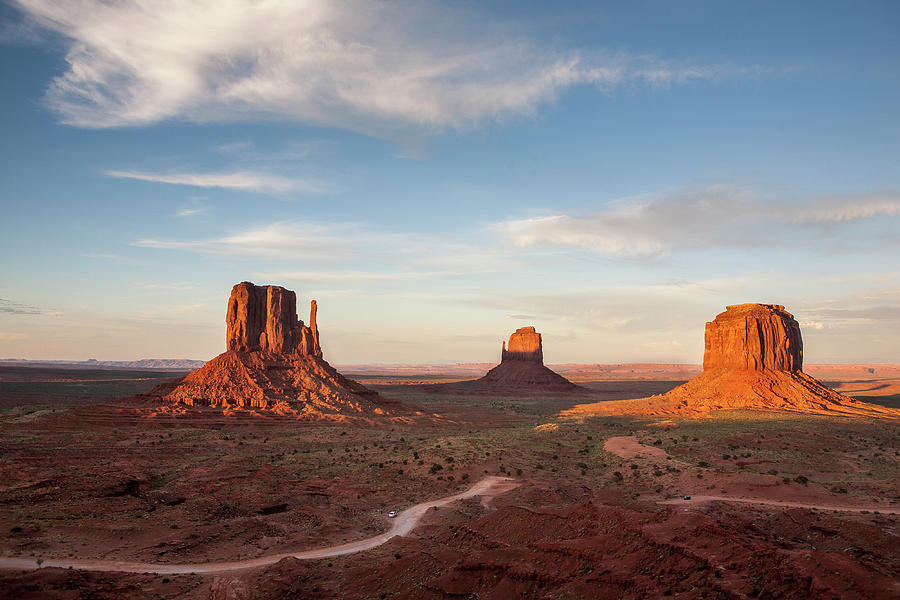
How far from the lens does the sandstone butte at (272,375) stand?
67.0m

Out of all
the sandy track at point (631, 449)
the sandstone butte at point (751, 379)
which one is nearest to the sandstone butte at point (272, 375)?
the sandy track at point (631, 449)

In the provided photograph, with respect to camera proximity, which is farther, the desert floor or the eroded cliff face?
the eroded cliff face

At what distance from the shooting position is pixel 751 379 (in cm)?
8394

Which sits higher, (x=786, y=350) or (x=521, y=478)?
(x=786, y=350)

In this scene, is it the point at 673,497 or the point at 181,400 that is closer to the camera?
the point at 673,497

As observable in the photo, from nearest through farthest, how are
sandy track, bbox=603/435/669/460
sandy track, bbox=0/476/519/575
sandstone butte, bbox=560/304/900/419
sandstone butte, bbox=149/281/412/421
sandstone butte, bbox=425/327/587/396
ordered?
1. sandy track, bbox=0/476/519/575
2. sandy track, bbox=603/435/669/460
3. sandstone butte, bbox=149/281/412/421
4. sandstone butte, bbox=560/304/900/419
5. sandstone butte, bbox=425/327/587/396

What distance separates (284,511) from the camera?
30.1 metres

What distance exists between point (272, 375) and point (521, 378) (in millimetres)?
85048

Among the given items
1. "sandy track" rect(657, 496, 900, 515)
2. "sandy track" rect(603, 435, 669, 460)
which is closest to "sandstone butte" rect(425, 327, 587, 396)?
"sandy track" rect(603, 435, 669, 460)

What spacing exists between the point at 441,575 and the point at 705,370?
299ft

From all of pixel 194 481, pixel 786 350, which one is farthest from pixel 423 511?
pixel 786 350

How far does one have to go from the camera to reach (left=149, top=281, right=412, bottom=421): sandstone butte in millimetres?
67000

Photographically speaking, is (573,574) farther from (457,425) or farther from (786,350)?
(786,350)

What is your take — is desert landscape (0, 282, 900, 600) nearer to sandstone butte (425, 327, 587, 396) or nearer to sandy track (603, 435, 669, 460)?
sandy track (603, 435, 669, 460)
